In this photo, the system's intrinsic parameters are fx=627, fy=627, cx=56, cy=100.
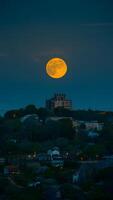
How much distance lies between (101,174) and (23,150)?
909 cm

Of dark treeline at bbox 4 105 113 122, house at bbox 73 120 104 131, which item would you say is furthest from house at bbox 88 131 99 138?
dark treeline at bbox 4 105 113 122

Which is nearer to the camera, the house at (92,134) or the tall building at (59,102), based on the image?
the house at (92,134)

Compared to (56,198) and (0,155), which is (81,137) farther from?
(56,198)

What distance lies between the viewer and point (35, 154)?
75.6ft

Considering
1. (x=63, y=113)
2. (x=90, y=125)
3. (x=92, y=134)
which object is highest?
(x=63, y=113)

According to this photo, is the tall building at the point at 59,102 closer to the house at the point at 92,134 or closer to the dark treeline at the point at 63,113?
the dark treeline at the point at 63,113

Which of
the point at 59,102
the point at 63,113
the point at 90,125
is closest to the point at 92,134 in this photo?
the point at 90,125

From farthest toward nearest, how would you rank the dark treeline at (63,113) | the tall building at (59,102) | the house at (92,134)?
the tall building at (59,102)
the dark treeline at (63,113)
the house at (92,134)

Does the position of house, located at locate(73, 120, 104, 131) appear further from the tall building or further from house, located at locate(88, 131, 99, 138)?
the tall building

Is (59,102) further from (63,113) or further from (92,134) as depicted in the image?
(92,134)

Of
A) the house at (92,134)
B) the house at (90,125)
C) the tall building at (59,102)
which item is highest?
the tall building at (59,102)

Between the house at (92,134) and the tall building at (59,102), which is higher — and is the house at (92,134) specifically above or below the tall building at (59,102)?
below

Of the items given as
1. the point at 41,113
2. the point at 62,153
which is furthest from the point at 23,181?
the point at 41,113

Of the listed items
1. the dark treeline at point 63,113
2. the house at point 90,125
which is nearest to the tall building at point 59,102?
the dark treeline at point 63,113
